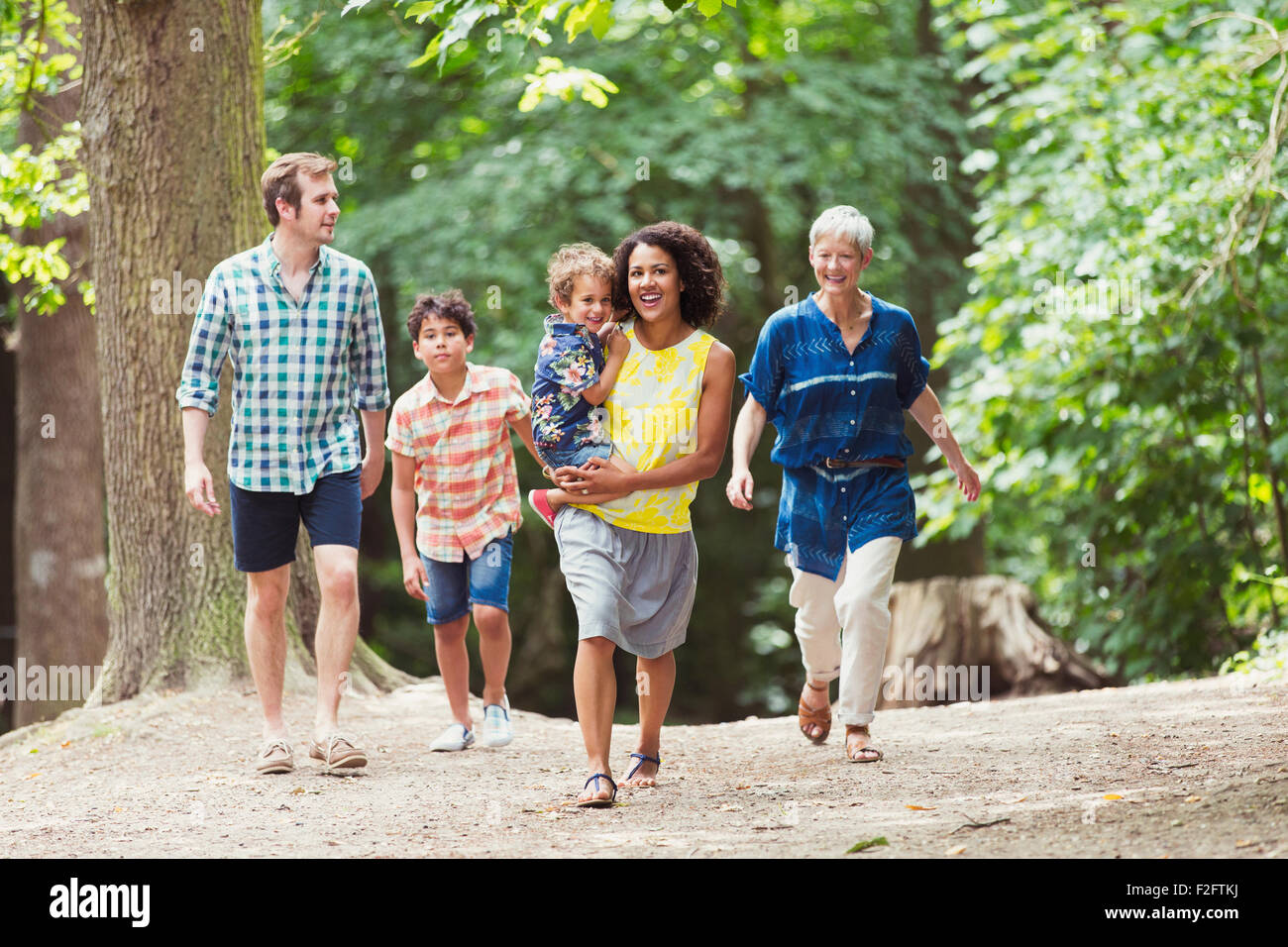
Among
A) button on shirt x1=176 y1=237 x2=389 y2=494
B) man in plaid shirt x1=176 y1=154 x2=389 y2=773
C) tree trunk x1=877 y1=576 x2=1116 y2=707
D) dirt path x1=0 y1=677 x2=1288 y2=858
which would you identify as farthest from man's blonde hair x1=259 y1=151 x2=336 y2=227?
tree trunk x1=877 y1=576 x2=1116 y2=707

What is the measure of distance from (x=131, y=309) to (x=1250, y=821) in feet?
18.2

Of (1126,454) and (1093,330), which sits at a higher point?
(1093,330)

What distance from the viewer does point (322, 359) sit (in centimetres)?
522

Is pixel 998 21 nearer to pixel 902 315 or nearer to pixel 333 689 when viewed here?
pixel 902 315

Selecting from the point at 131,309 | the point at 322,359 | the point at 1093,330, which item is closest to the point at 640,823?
the point at 322,359

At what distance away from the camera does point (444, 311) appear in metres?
5.75

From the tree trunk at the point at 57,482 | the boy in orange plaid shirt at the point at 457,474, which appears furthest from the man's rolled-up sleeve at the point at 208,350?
the tree trunk at the point at 57,482

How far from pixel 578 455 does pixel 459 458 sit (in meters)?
1.40

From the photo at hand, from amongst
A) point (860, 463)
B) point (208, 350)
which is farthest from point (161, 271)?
point (860, 463)

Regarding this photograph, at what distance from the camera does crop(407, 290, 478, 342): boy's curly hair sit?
18.9 feet

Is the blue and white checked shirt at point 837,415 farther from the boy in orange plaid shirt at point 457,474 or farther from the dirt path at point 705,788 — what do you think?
the boy in orange plaid shirt at point 457,474

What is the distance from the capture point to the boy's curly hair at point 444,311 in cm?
575

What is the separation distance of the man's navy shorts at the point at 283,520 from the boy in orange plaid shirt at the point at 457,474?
0.48m

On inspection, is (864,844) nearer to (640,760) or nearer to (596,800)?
(596,800)
